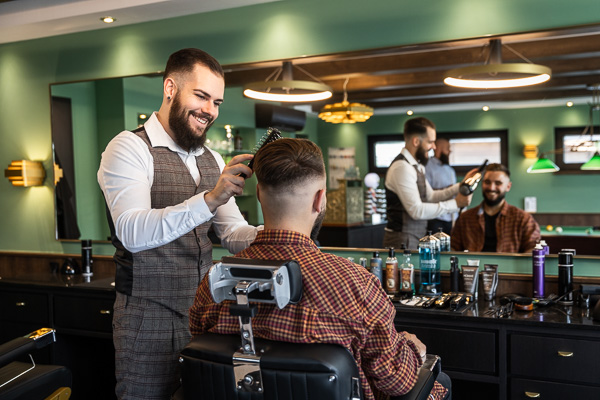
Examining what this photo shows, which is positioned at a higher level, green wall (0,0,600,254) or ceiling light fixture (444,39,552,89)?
green wall (0,0,600,254)

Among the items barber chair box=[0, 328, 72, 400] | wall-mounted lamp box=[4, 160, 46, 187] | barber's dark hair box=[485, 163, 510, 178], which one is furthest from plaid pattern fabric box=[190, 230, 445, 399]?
wall-mounted lamp box=[4, 160, 46, 187]

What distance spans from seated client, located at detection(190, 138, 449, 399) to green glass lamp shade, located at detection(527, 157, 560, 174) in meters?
1.77

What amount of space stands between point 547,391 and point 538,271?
57cm

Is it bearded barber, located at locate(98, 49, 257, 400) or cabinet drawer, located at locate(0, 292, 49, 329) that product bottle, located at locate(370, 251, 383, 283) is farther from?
cabinet drawer, located at locate(0, 292, 49, 329)

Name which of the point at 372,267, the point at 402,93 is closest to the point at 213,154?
the point at 372,267

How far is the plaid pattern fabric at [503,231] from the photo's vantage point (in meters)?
2.86

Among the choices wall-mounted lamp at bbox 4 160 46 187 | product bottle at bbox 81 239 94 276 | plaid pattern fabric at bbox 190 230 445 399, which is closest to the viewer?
plaid pattern fabric at bbox 190 230 445 399

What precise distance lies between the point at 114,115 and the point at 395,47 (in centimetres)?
192

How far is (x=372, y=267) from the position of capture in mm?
2883

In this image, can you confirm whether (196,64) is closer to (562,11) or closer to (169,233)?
(169,233)

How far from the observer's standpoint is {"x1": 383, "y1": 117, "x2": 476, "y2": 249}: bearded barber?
2996mm

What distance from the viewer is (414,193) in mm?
3053

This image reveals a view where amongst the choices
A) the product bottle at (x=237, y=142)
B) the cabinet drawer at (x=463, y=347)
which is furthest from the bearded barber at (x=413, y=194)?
the product bottle at (x=237, y=142)

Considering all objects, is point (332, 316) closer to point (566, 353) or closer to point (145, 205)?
point (145, 205)
